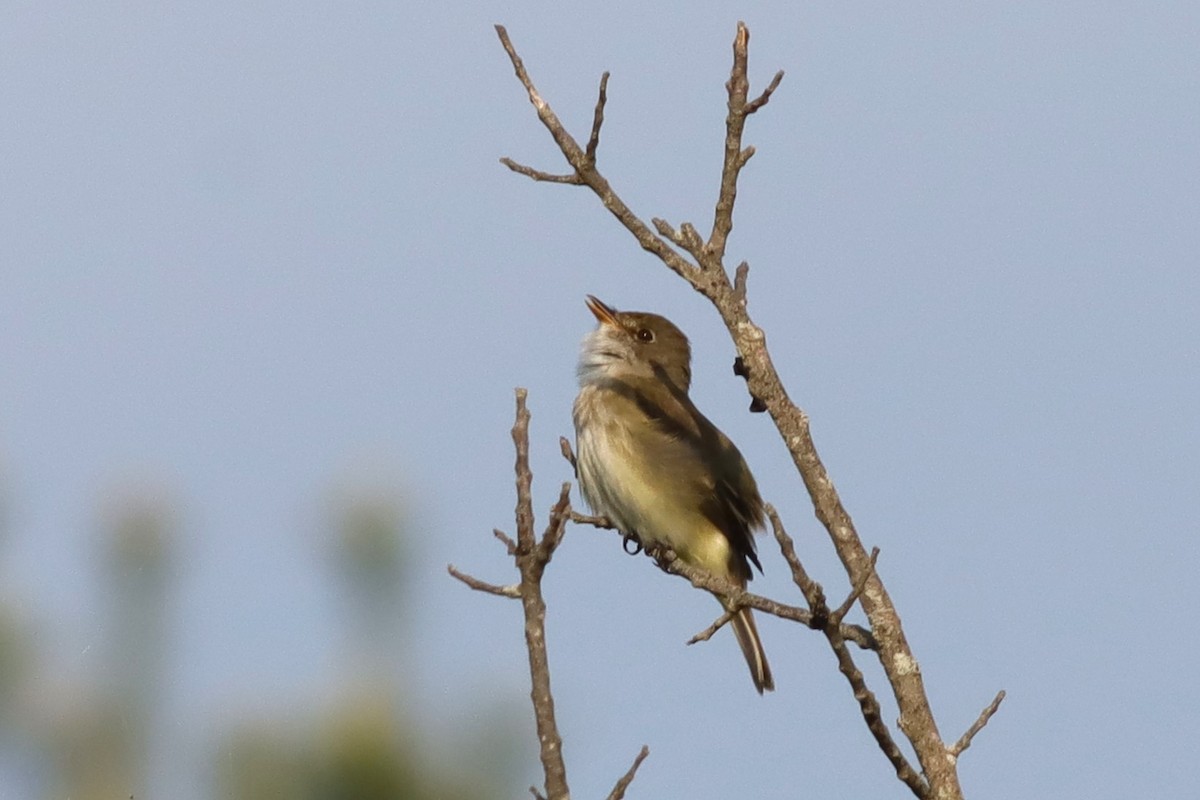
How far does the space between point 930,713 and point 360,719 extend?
2.26 meters

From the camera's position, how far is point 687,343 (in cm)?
939

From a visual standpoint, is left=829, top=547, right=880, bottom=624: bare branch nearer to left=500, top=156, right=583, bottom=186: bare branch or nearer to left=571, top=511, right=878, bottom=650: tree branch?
left=571, top=511, right=878, bottom=650: tree branch

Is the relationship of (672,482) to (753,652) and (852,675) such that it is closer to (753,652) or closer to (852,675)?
(753,652)

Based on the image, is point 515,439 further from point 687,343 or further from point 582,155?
point 687,343

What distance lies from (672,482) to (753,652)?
0.95 metres

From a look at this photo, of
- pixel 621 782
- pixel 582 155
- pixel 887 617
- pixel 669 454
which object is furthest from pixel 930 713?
pixel 669 454

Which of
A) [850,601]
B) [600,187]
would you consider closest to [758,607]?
[850,601]

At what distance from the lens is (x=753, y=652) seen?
8055 millimetres

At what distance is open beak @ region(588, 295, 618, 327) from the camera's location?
29.9 feet

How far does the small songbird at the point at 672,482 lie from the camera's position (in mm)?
7926

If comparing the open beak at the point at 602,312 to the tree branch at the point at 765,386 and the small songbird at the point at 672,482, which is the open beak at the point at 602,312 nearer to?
the small songbird at the point at 672,482

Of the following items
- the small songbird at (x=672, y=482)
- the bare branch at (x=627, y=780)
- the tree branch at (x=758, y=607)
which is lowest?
the bare branch at (x=627, y=780)

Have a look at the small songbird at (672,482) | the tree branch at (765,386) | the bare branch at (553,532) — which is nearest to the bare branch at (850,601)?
the tree branch at (765,386)

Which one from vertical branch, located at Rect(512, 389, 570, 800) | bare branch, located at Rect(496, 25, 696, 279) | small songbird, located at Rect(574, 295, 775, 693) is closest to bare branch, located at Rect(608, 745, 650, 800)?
vertical branch, located at Rect(512, 389, 570, 800)
